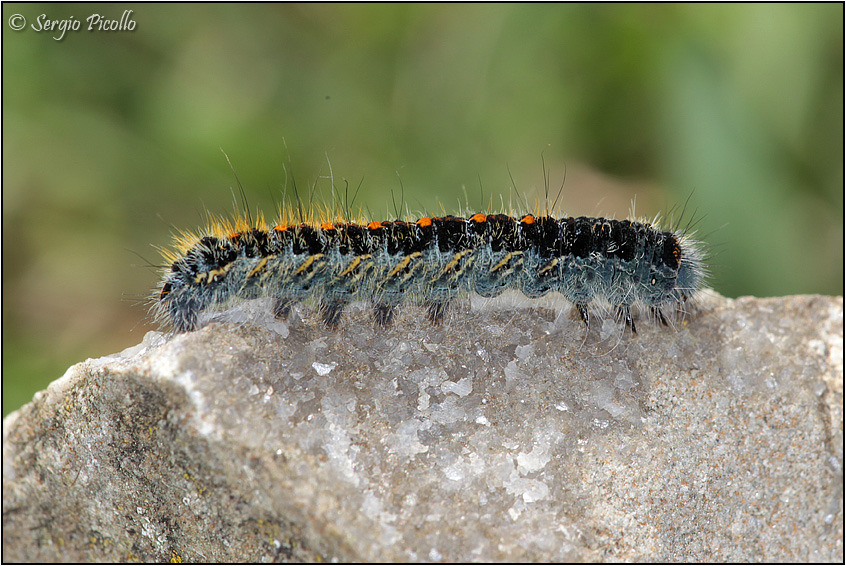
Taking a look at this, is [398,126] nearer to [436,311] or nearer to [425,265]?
[425,265]

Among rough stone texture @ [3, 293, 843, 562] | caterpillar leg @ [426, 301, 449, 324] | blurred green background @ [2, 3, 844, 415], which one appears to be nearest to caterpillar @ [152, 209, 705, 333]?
caterpillar leg @ [426, 301, 449, 324]

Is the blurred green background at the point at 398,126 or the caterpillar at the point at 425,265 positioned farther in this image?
the blurred green background at the point at 398,126

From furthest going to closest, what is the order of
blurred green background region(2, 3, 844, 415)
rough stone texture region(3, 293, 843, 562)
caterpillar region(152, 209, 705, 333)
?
1. blurred green background region(2, 3, 844, 415)
2. caterpillar region(152, 209, 705, 333)
3. rough stone texture region(3, 293, 843, 562)

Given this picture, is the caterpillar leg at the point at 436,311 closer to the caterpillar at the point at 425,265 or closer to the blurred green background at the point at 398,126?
the caterpillar at the point at 425,265

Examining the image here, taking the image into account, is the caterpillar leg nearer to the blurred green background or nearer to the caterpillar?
the caterpillar

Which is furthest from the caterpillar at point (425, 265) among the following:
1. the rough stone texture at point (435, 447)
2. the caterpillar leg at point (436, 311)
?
the rough stone texture at point (435, 447)

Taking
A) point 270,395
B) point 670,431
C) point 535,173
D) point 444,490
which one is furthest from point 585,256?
point 535,173

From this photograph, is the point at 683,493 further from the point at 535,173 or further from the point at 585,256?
the point at 535,173
